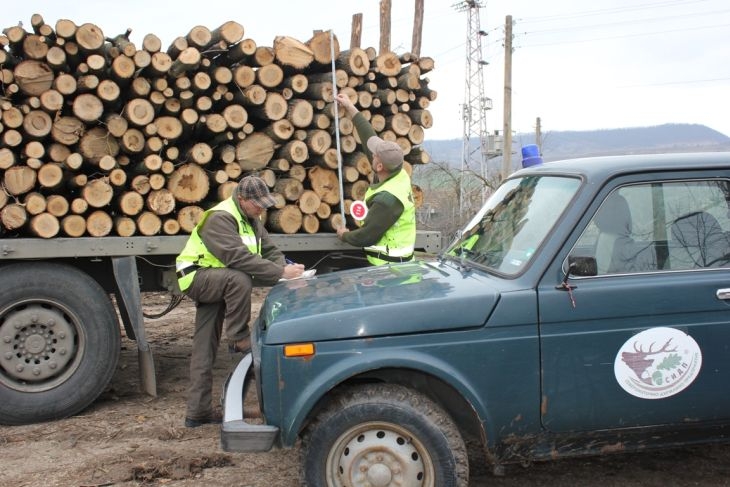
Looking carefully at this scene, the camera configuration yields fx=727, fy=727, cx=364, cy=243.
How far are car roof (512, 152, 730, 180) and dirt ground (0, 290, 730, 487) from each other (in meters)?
1.78

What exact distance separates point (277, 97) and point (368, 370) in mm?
3177

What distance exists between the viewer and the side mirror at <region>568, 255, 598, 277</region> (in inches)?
138

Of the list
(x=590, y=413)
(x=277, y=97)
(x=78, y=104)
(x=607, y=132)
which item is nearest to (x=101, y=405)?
(x=78, y=104)

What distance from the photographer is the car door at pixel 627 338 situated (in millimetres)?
3510

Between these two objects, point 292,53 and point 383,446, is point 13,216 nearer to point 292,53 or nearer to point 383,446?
point 292,53

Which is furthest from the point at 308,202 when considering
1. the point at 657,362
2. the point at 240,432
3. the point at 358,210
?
the point at 657,362

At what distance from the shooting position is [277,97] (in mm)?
5965

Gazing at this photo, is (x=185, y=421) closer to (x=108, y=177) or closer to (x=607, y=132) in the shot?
(x=108, y=177)

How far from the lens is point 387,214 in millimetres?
5500

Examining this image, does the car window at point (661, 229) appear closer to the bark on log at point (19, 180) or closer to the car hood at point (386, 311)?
the car hood at point (386, 311)

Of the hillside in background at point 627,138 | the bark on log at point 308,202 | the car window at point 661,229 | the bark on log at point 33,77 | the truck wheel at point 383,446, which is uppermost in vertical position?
the hillside in background at point 627,138

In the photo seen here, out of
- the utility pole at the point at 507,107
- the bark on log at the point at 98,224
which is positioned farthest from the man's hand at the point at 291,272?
the utility pole at the point at 507,107

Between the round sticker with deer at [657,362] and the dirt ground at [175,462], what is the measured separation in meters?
0.87

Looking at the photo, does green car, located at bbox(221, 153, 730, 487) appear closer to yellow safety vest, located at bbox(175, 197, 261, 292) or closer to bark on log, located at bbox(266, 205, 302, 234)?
yellow safety vest, located at bbox(175, 197, 261, 292)
